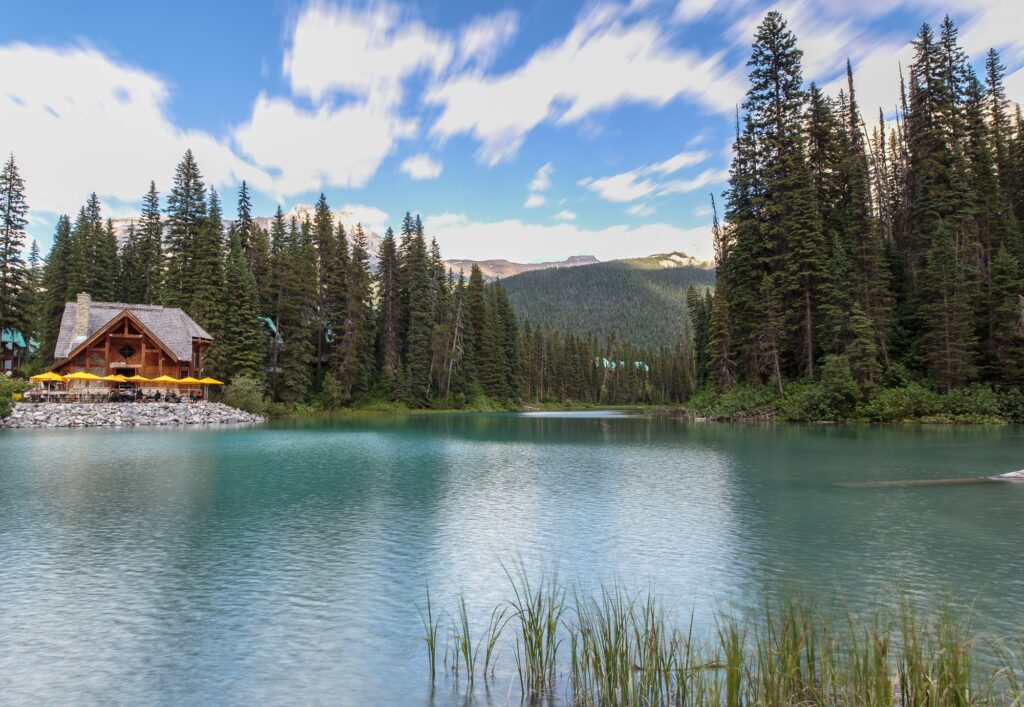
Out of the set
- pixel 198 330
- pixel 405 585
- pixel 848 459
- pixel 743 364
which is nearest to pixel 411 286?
pixel 198 330

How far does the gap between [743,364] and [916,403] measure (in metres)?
13.6

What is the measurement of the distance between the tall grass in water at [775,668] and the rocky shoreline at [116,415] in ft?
141

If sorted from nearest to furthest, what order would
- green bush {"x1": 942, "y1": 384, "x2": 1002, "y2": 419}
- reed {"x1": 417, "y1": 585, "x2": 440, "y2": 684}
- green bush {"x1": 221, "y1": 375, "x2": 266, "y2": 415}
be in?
reed {"x1": 417, "y1": 585, "x2": 440, "y2": 684} → green bush {"x1": 942, "y1": 384, "x2": 1002, "y2": 419} → green bush {"x1": 221, "y1": 375, "x2": 266, "y2": 415}

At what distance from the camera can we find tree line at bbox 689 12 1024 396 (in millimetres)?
42312

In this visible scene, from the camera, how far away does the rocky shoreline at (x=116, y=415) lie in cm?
3950

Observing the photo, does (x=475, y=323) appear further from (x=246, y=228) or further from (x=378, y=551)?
(x=378, y=551)

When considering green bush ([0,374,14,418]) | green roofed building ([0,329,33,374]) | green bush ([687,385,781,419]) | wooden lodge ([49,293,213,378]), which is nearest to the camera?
green bush ([0,374,14,418])

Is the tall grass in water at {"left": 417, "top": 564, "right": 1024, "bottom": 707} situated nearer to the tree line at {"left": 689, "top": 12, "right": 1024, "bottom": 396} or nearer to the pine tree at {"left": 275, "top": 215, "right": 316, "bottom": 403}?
the tree line at {"left": 689, "top": 12, "right": 1024, "bottom": 396}

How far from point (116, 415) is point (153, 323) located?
1247 cm

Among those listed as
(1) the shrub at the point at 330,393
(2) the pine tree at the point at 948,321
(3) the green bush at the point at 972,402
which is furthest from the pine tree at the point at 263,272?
(3) the green bush at the point at 972,402

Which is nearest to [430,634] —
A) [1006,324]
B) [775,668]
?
[775,668]

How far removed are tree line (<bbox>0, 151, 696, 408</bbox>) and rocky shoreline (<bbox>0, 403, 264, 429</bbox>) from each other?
905 cm

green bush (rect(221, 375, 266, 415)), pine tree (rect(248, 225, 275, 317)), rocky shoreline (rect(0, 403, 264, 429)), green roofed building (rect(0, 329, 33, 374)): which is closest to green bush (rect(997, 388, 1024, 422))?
rocky shoreline (rect(0, 403, 264, 429))

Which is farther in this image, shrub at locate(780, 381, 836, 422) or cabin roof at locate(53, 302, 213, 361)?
cabin roof at locate(53, 302, 213, 361)
